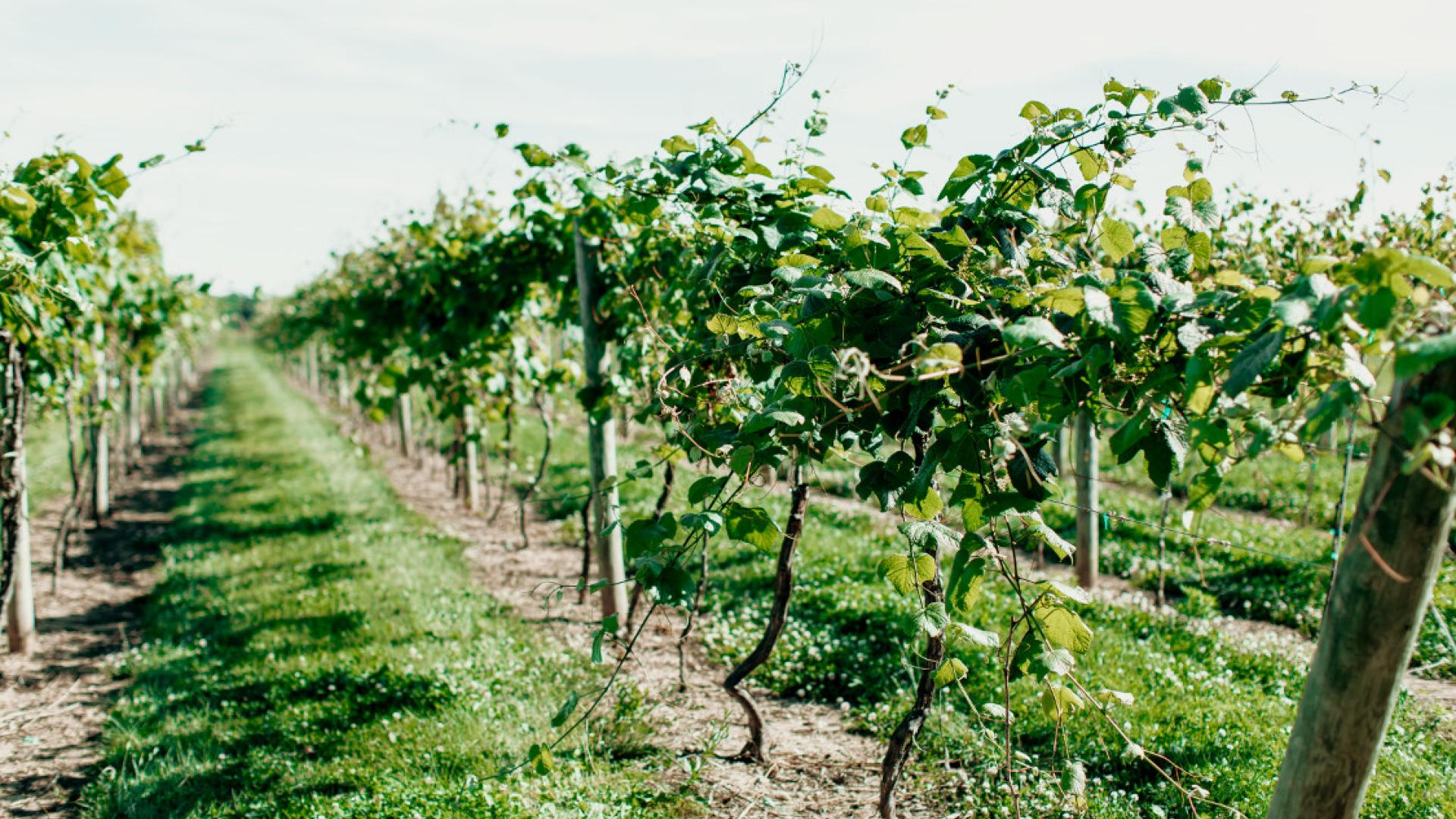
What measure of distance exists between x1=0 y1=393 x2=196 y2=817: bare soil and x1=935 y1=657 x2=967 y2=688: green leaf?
427cm

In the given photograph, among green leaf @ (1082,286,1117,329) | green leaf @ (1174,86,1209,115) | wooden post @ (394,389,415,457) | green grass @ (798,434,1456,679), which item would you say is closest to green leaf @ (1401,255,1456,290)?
green leaf @ (1082,286,1117,329)

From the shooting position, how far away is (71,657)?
254 inches

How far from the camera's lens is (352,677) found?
5.07 meters

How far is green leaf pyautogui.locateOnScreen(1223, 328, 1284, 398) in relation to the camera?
58.7 inches

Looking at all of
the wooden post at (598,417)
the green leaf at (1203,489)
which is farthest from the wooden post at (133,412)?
the green leaf at (1203,489)

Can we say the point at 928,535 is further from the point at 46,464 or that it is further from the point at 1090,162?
the point at 46,464

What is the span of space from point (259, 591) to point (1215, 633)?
7.07 m

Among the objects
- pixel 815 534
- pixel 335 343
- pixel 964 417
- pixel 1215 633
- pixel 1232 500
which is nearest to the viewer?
pixel 964 417

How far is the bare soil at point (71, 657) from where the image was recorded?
456cm

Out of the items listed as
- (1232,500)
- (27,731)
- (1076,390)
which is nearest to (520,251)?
(27,731)

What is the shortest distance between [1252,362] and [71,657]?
7816mm

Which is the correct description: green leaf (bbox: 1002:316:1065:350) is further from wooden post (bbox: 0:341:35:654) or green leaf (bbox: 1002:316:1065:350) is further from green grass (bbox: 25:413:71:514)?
green grass (bbox: 25:413:71:514)

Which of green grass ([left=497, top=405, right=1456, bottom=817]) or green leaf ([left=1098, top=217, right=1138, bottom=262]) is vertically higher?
green leaf ([left=1098, top=217, right=1138, bottom=262])

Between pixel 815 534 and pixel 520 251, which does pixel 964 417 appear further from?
pixel 815 534
